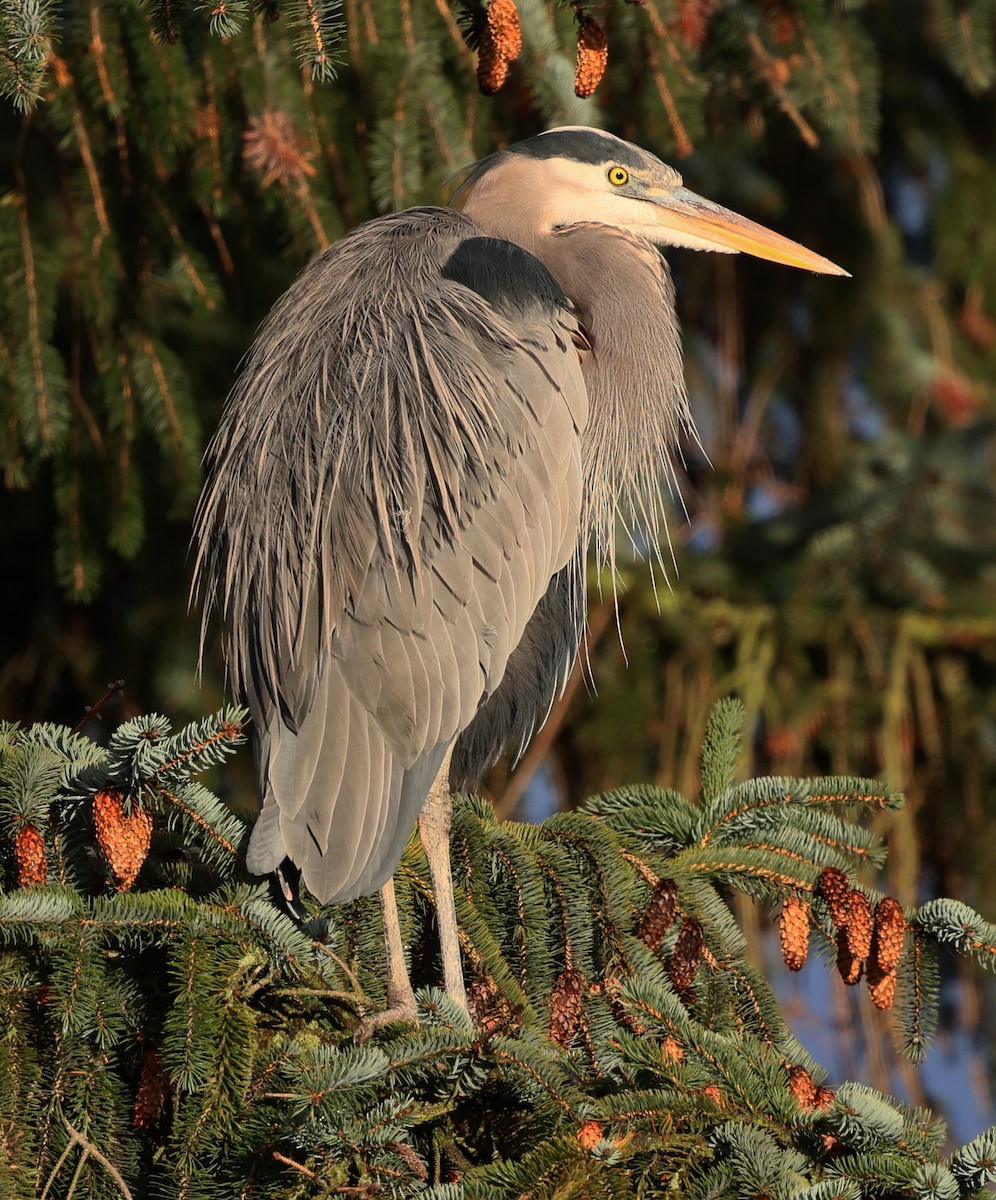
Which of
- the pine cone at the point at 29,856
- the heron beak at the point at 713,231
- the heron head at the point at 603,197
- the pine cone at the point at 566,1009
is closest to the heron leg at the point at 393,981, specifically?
the pine cone at the point at 566,1009

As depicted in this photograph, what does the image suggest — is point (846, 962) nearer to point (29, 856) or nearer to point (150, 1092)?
point (150, 1092)

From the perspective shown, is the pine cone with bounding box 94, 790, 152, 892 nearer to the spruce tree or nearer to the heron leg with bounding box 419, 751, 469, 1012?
the spruce tree

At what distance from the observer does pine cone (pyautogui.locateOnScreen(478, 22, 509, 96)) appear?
2340 millimetres

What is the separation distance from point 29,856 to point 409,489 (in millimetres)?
872

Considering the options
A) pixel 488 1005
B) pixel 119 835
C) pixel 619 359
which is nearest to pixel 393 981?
pixel 488 1005

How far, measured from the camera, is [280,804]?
215 cm

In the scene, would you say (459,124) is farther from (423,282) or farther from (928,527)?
(928,527)

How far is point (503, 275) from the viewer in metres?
2.59

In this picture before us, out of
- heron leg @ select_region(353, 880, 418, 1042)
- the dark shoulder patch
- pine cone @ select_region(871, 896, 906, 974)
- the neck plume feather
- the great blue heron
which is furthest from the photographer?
the neck plume feather

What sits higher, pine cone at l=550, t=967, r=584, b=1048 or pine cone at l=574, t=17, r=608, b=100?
pine cone at l=574, t=17, r=608, b=100

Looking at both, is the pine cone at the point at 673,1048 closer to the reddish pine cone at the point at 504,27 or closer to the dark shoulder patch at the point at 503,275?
the dark shoulder patch at the point at 503,275

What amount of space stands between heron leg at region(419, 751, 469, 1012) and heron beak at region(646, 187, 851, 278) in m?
1.26

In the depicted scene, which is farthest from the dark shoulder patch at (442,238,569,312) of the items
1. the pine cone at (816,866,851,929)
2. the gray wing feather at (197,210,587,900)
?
the pine cone at (816,866,851,929)

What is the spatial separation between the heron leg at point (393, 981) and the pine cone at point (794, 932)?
1.67 ft
